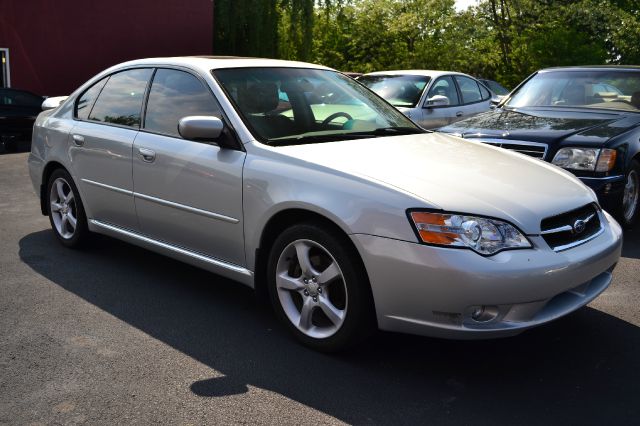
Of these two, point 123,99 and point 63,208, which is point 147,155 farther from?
point 63,208

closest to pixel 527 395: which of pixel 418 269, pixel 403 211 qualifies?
pixel 418 269

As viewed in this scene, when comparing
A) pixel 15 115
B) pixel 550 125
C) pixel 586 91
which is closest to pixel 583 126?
pixel 550 125

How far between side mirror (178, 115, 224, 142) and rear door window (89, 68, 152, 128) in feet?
3.18

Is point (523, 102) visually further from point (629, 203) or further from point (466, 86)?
point (466, 86)

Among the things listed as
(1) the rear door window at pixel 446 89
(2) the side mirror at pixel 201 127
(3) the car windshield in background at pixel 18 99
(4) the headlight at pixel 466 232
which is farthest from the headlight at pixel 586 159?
(3) the car windshield in background at pixel 18 99

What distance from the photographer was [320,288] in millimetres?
3756

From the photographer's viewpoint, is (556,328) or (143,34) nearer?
(556,328)

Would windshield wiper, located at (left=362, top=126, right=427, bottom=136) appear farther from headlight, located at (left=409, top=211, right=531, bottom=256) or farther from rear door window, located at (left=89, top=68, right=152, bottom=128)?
rear door window, located at (left=89, top=68, right=152, bottom=128)

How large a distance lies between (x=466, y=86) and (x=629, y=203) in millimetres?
5351

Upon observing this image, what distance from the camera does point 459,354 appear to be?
3.82m

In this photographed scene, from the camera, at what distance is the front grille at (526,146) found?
6.24 m

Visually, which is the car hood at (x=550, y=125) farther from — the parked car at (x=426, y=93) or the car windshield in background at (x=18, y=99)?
the car windshield in background at (x=18, y=99)

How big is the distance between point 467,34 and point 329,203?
30.0 metres

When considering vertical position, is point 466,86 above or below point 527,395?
above
